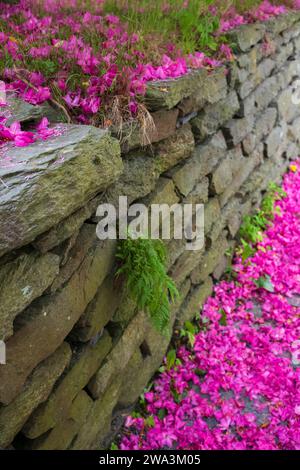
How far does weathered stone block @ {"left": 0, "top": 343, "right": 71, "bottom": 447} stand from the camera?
178 centimetres

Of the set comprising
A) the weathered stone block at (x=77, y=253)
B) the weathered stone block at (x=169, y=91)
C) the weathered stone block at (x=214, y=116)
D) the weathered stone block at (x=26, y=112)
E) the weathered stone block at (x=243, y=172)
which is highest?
the weathered stone block at (x=26, y=112)

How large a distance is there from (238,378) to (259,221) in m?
2.11

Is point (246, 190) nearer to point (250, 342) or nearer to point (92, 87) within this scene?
point (250, 342)

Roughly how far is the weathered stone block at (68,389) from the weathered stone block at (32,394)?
0.28 ft

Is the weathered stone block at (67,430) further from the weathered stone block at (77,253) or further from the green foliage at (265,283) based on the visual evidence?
the green foliage at (265,283)

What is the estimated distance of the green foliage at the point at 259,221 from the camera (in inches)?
178

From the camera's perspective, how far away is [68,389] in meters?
2.18

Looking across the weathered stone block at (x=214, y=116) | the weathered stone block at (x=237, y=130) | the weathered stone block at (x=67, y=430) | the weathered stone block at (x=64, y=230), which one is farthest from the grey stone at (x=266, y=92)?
the weathered stone block at (x=67, y=430)

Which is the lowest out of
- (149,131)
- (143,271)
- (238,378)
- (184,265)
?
(238,378)

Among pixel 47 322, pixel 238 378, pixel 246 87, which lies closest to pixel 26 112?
pixel 47 322

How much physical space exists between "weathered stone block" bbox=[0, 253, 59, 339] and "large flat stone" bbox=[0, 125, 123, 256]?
0.45 feet

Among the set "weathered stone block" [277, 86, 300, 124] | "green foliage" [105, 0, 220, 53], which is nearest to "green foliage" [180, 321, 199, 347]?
"green foliage" [105, 0, 220, 53]

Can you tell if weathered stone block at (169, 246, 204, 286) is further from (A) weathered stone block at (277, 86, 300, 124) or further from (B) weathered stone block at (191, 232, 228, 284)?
(A) weathered stone block at (277, 86, 300, 124)

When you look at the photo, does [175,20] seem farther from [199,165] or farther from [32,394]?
[32,394]
